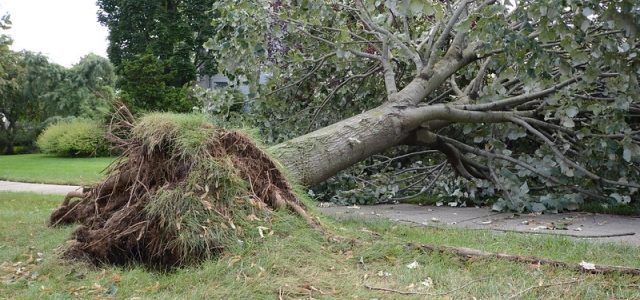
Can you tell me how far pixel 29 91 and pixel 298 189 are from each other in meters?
33.6

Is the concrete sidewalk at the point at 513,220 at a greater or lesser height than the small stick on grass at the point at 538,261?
lesser

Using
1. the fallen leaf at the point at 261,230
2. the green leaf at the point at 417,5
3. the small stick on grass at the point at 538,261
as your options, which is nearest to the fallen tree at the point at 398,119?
the green leaf at the point at 417,5

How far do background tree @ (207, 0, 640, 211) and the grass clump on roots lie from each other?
0.91m

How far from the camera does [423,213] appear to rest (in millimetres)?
5551

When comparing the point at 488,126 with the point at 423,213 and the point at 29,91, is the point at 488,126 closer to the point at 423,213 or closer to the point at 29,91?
the point at 423,213

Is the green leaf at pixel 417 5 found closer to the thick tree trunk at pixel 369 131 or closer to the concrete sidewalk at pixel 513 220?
the thick tree trunk at pixel 369 131

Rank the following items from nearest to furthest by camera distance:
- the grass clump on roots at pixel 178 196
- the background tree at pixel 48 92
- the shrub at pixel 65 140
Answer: the grass clump on roots at pixel 178 196 → the shrub at pixel 65 140 → the background tree at pixel 48 92

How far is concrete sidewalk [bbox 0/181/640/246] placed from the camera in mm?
4250

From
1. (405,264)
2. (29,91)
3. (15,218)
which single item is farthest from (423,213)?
(29,91)

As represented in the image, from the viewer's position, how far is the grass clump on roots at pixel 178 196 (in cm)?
328

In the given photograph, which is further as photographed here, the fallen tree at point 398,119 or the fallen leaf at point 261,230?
the fallen tree at point 398,119

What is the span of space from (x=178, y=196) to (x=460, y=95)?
372cm

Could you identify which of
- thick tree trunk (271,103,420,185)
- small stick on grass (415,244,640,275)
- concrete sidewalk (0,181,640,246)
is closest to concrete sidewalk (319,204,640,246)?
concrete sidewalk (0,181,640,246)

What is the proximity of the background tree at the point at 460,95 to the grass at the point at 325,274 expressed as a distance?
4.57ft
